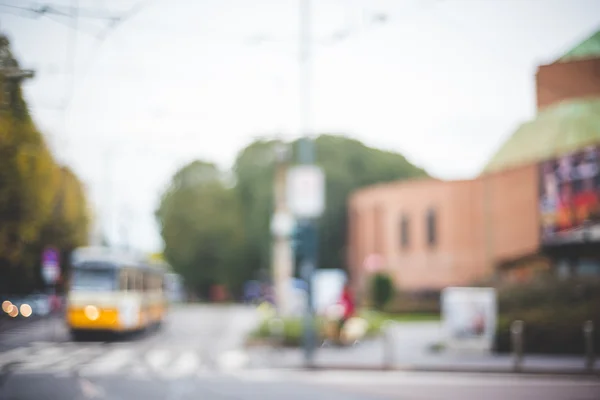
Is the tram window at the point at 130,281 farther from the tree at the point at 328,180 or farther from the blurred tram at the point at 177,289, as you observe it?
the blurred tram at the point at 177,289

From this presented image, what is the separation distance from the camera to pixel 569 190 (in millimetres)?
36938

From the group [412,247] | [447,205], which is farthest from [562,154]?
[412,247]

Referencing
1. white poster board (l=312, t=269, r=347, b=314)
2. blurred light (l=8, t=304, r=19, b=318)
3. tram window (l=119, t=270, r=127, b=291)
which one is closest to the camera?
tram window (l=119, t=270, r=127, b=291)

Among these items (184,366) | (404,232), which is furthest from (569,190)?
(184,366)

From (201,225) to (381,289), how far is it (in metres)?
27.4

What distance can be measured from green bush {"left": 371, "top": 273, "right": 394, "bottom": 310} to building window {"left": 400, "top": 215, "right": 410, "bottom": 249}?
1118cm

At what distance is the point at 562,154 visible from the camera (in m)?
37.8

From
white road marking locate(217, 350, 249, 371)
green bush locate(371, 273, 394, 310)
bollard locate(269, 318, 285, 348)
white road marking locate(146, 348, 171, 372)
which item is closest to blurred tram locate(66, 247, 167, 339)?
white road marking locate(146, 348, 171, 372)

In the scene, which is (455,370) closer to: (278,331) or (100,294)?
(278,331)

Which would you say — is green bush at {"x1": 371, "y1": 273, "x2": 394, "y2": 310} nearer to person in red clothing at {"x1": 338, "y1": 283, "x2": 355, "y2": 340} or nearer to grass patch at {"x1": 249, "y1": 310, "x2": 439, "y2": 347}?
grass patch at {"x1": 249, "y1": 310, "x2": 439, "y2": 347}

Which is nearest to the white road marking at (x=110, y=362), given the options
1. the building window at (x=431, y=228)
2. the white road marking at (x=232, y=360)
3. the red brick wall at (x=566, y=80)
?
the white road marking at (x=232, y=360)

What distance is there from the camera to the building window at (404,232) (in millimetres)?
54544

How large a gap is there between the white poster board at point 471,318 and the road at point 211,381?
3338mm

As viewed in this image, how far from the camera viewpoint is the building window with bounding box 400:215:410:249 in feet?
179
